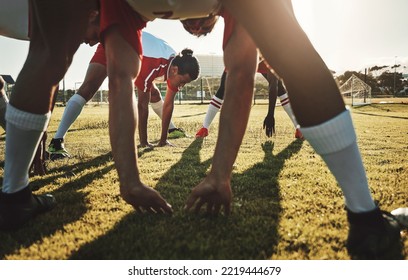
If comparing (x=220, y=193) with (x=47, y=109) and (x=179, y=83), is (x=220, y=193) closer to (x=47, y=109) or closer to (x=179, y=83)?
(x=47, y=109)

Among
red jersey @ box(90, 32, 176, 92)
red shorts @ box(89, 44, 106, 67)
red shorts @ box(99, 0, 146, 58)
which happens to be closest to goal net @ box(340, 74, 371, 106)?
red jersey @ box(90, 32, 176, 92)

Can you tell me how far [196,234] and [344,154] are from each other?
2.31 feet

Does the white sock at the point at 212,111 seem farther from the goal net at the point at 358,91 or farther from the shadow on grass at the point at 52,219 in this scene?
the goal net at the point at 358,91

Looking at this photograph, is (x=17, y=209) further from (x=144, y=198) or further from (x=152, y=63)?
(x=152, y=63)

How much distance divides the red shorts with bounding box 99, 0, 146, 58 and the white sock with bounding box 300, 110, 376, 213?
1.11 m

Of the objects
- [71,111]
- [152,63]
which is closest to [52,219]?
[71,111]

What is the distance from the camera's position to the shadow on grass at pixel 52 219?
4.89 feet

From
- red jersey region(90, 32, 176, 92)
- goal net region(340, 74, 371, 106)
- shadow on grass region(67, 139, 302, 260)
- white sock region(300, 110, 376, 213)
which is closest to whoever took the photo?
white sock region(300, 110, 376, 213)

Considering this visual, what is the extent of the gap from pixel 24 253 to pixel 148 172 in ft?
5.20

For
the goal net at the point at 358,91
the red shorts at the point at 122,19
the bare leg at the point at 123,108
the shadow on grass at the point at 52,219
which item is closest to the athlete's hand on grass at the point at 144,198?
the bare leg at the point at 123,108

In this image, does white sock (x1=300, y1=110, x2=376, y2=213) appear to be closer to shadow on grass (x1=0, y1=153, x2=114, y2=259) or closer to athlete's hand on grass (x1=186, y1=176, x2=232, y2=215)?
athlete's hand on grass (x1=186, y1=176, x2=232, y2=215)

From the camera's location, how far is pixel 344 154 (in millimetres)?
1225

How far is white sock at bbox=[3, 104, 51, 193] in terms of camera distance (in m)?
1.57
